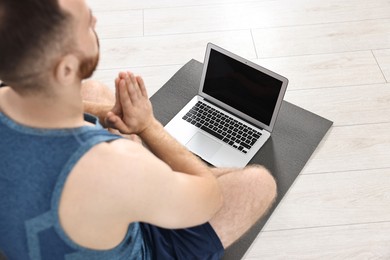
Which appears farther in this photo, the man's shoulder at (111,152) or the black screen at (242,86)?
the black screen at (242,86)

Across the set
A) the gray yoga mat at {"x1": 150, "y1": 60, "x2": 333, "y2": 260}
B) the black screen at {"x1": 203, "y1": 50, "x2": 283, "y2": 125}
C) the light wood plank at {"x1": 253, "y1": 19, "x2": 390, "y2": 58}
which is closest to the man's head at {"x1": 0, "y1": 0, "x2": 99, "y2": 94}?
the black screen at {"x1": 203, "y1": 50, "x2": 283, "y2": 125}

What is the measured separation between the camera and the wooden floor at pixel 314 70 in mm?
1651

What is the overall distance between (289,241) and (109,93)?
813 mm

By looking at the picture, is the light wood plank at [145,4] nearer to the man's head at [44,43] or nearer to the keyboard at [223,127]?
the keyboard at [223,127]

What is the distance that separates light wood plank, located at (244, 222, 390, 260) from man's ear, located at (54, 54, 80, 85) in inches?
38.1

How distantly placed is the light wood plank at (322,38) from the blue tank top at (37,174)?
1415mm

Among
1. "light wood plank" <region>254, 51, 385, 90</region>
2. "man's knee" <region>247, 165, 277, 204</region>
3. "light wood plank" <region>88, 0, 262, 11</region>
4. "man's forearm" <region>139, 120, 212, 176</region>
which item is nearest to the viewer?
"man's forearm" <region>139, 120, 212, 176</region>

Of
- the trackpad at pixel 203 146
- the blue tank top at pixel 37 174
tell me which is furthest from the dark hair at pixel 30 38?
the trackpad at pixel 203 146

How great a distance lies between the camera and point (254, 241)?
1.63 metres

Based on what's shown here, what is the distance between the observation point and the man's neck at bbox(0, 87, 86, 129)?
0.91 metres

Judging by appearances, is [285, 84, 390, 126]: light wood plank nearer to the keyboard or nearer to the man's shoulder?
the keyboard

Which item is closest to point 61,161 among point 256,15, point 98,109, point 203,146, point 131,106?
point 131,106

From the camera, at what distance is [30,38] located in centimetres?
80

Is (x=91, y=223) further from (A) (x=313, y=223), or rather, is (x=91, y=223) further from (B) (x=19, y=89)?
(A) (x=313, y=223)
